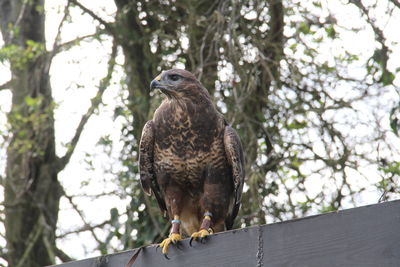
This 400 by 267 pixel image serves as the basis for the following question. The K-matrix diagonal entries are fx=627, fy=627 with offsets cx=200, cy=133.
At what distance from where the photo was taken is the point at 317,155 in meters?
6.07

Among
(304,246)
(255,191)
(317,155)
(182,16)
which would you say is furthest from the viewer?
(182,16)

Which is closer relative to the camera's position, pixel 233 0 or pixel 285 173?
pixel 233 0

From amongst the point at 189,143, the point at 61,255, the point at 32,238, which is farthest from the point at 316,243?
the point at 32,238

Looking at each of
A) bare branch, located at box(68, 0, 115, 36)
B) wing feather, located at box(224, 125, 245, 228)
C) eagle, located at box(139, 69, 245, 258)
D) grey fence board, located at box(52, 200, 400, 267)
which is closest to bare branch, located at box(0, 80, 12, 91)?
bare branch, located at box(68, 0, 115, 36)

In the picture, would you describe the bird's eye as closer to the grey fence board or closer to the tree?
the grey fence board

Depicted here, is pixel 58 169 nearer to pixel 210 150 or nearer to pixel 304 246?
pixel 210 150

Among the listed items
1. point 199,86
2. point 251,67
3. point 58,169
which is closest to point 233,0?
point 251,67

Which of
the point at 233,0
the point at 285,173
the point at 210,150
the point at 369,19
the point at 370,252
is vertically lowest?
the point at 370,252

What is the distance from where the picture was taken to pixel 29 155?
791 cm

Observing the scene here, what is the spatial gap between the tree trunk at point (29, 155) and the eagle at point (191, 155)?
13.0 ft

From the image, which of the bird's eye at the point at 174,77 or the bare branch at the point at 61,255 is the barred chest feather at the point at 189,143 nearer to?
the bird's eye at the point at 174,77

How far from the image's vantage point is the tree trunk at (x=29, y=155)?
7.54 m

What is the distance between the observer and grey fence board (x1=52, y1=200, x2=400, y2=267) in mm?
1918

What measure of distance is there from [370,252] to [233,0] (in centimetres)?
408
